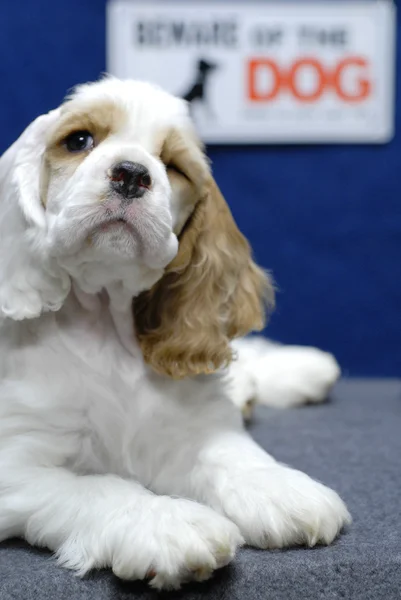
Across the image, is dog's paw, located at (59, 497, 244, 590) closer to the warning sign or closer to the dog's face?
the dog's face

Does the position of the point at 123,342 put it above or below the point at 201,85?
below

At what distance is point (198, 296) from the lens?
1381 mm

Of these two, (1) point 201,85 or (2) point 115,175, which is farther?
(1) point 201,85

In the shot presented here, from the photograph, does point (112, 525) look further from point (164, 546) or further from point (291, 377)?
point (291, 377)

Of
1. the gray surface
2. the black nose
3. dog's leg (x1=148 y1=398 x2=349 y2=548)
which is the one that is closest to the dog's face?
the black nose

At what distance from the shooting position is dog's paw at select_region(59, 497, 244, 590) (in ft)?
3.08

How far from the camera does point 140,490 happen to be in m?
1.12

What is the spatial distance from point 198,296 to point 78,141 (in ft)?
1.07

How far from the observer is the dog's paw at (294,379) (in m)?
2.18

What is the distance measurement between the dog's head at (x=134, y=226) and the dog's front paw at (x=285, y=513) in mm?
280

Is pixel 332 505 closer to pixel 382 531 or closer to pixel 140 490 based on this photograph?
pixel 382 531

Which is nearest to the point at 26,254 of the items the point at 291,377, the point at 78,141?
the point at 78,141

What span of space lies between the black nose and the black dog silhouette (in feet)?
5.49

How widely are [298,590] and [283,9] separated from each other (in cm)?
223
